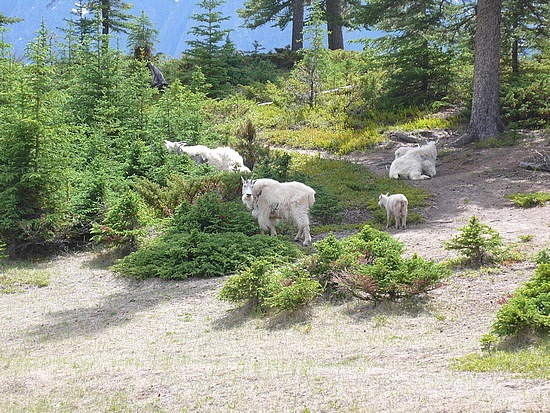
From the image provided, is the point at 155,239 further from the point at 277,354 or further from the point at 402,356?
the point at 402,356

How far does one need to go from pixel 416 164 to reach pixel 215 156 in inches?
Result: 217

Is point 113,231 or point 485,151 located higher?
point 485,151

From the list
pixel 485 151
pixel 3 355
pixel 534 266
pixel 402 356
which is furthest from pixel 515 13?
pixel 3 355

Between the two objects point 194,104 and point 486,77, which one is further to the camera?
point 194,104

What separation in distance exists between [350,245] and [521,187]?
737 cm

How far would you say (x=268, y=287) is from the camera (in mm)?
8547

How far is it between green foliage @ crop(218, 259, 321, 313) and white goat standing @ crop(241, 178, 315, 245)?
2658 mm

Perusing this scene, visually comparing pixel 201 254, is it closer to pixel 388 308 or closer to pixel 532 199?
pixel 388 308

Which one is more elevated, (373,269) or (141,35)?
(141,35)

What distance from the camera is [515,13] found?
20859 millimetres

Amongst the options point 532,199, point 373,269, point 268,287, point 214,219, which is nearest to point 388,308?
point 373,269

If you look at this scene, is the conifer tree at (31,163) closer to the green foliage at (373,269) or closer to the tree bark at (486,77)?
the green foliage at (373,269)

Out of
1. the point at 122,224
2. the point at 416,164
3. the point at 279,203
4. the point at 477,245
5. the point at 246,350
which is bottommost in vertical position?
the point at 246,350

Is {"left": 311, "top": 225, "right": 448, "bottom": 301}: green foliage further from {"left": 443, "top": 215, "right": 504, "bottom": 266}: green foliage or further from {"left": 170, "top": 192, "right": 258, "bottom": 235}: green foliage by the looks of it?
{"left": 170, "top": 192, "right": 258, "bottom": 235}: green foliage
